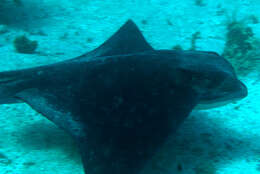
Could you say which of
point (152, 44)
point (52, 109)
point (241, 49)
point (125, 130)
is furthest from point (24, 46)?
point (241, 49)

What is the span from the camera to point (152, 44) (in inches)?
291

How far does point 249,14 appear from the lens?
9.01 metres

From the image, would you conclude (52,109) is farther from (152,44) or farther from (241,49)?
(241,49)

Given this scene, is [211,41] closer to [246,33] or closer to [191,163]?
[246,33]

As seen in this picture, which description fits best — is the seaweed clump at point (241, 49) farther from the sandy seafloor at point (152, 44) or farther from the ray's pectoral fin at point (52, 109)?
the ray's pectoral fin at point (52, 109)

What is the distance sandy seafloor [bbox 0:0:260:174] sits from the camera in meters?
3.17

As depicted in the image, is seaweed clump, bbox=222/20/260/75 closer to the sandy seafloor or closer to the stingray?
the sandy seafloor

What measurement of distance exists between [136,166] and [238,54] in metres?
4.76

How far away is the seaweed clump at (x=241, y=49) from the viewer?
559 cm

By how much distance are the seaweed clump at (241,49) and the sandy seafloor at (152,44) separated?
31cm

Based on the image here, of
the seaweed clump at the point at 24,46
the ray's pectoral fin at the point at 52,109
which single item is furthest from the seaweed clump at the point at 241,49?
the seaweed clump at the point at 24,46

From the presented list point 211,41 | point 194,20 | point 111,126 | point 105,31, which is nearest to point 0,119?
point 111,126

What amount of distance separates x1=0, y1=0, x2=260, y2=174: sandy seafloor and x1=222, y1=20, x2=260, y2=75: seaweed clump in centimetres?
31

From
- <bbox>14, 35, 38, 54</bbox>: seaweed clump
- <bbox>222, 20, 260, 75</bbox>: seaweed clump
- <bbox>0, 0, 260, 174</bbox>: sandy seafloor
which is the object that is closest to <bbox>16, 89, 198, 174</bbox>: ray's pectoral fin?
<bbox>0, 0, 260, 174</bbox>: sandy seafloor
